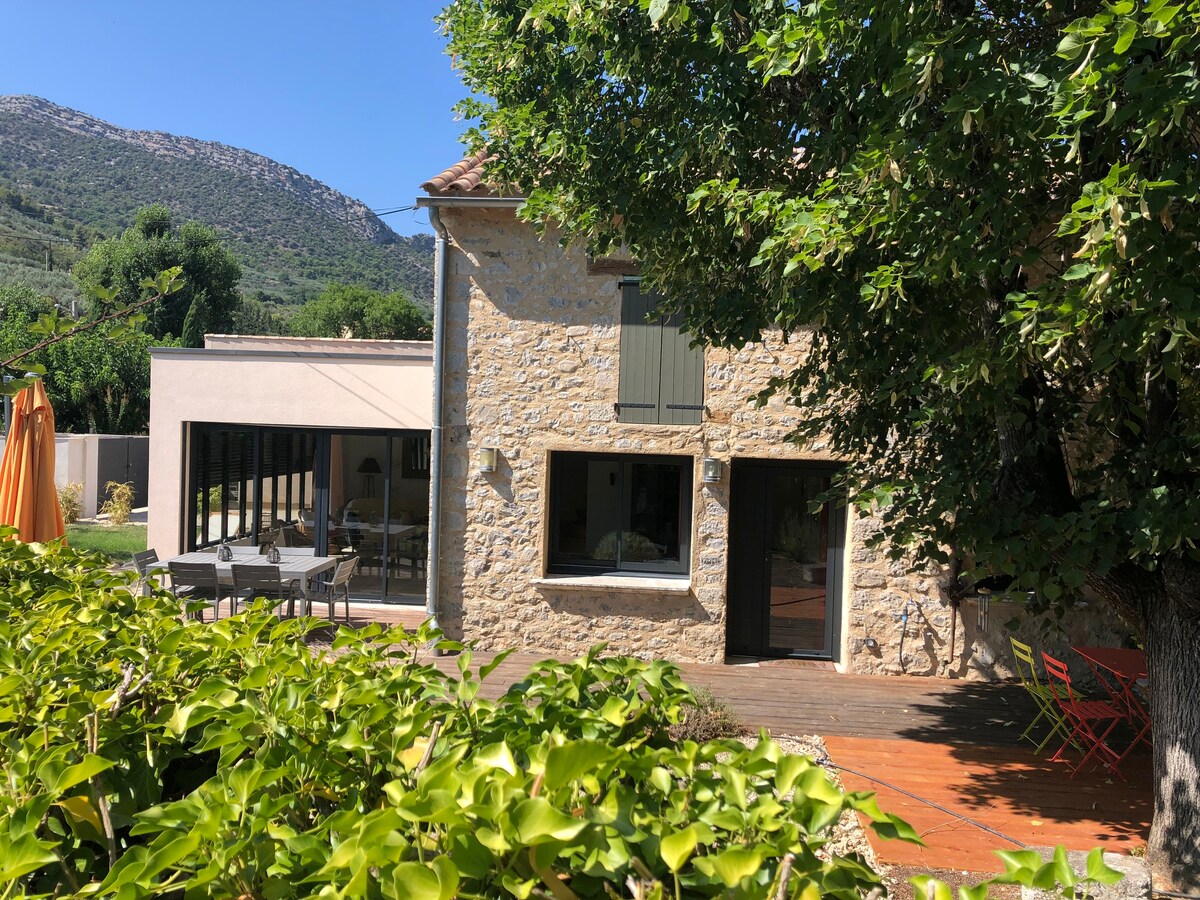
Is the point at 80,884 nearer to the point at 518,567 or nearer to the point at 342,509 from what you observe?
the point at 518,567

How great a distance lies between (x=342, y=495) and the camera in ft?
40.2

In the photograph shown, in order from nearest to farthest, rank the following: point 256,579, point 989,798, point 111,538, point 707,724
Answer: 1. point 989,798
2. point 707,724
3. point 256,579
4. point 111,538

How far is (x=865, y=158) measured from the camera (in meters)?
4.21

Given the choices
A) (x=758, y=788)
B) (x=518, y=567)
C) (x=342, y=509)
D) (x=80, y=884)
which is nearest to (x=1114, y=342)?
(x=758, y=788)

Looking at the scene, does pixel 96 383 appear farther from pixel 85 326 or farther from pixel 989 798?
pixel 989 798

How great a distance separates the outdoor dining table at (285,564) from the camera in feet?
32.2

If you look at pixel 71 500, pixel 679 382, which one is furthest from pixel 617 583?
pixel 71 500

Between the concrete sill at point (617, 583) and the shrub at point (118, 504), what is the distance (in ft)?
50.2

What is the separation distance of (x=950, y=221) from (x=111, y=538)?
59.5 feet

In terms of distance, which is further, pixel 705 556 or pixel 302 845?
pixel 705 556

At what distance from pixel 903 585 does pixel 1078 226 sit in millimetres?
6349

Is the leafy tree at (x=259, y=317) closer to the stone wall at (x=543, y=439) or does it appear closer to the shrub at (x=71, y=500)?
the shrub at (x=71, y=500)

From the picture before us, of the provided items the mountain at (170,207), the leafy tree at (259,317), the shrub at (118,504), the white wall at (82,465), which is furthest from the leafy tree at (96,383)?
the mountain at (170,207)

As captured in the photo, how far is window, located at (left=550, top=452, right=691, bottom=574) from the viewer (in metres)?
9.76
